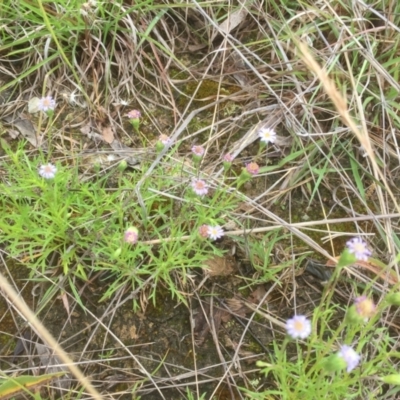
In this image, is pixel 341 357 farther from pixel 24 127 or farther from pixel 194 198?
pixel 24 127

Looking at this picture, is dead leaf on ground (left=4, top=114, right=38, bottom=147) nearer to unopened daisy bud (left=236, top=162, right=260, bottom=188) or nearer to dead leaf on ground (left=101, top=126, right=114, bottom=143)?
dead leaf on ground (left=101, top=126, right=114, bottom=143)

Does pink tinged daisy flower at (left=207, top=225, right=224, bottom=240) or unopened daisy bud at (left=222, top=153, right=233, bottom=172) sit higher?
unopened daisy bud at (left=222, top=153, right=233, bottom=172)

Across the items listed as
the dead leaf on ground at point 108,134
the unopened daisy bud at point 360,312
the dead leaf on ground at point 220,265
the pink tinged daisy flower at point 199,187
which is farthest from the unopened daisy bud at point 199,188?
the unopened daisy bud at point 360,312

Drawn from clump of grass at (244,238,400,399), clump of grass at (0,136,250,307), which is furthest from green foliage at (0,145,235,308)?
clump of grass at (244,238,400,399)

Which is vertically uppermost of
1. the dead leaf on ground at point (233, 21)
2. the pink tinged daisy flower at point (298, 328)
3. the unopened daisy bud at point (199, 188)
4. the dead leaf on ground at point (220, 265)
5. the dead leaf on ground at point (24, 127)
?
the dead leaf on ground at point (233, 21)

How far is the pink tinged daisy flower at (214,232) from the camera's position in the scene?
4.30ft

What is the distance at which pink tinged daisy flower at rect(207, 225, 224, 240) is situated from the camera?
4.30 ft

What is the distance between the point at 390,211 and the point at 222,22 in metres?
0.84

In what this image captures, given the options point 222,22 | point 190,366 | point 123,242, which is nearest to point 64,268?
point 123,242

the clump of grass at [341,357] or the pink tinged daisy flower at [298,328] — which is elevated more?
the pink tinged daisy flower at [298,328]

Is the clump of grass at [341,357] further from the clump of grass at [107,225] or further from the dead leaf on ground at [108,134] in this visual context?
the dead leaf on ground at [108,134]

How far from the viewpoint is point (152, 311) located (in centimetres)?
137

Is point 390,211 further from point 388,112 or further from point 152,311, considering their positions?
point 152,311

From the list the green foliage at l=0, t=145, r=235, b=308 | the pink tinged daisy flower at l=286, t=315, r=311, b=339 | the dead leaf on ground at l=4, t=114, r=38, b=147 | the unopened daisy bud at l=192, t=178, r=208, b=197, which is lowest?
the green foliage at l=0, t=145, r=235, b=308
